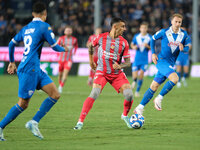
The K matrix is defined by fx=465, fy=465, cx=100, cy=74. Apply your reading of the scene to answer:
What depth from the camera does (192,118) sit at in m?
10.0

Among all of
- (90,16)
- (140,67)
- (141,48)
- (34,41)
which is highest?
(34,41)

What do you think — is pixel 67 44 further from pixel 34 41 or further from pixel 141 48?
pixel 34 41

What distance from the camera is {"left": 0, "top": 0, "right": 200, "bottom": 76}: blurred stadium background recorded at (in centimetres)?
2489

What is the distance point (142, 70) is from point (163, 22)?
35.0 ft

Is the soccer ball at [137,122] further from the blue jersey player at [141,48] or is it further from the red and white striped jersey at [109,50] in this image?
the blue jersey player at [141,48]

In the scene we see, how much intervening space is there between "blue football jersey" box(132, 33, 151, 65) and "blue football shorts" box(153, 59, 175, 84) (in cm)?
568

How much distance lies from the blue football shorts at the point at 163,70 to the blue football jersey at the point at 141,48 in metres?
5.68

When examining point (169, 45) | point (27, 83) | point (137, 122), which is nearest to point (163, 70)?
point (169, 45)

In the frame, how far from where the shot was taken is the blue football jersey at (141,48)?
52.4 feet

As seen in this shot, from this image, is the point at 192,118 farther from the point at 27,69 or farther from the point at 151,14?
the point at 151,14

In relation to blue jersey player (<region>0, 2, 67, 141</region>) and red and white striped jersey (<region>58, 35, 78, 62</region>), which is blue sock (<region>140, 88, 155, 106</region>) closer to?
blue jersey player (<region>0, 2, 67, 141</region>)

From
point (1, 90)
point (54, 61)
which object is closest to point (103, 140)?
point (1, 90)

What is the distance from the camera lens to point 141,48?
1617 cm

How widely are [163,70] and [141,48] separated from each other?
20.5 ft
